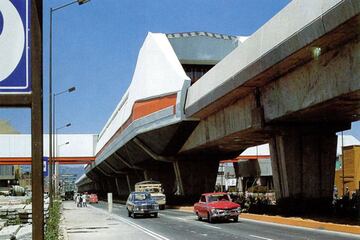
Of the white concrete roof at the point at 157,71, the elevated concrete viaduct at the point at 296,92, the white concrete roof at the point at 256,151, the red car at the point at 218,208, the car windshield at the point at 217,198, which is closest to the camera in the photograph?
the elevated concrete viaduct at the point at 296,92

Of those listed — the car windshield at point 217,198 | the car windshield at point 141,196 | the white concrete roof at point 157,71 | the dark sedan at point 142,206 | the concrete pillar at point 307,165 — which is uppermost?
the white concrete roof at point 157,71

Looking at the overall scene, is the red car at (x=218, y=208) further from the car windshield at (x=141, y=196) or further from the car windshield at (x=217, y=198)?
the car windshield at (x=141, y=196)

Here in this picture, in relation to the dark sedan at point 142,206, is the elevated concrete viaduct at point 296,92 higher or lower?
higher

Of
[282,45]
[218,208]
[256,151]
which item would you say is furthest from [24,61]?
[256,151]

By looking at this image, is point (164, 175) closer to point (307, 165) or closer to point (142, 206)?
point (142, 206)

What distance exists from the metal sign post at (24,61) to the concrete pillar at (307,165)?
97.5 ft

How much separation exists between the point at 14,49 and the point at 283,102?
26.6 meters

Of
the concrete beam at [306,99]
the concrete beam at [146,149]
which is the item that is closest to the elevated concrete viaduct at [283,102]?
the concrete beam at [306,99]

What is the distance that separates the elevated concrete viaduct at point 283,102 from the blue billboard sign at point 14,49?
17.1m

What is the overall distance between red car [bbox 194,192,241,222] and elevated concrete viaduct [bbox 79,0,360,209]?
3.53 metres

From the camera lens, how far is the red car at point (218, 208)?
101ft

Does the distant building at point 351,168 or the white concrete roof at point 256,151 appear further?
the white concrete roof at point 256,151

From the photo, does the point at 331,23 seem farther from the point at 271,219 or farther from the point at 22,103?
the point at 22,103

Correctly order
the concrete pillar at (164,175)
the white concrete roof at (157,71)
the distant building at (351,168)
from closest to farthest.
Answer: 1. the white concrete roof at (157,71)
2. the distant building at (351,168)
3. the concrete pillar at (164,175)
